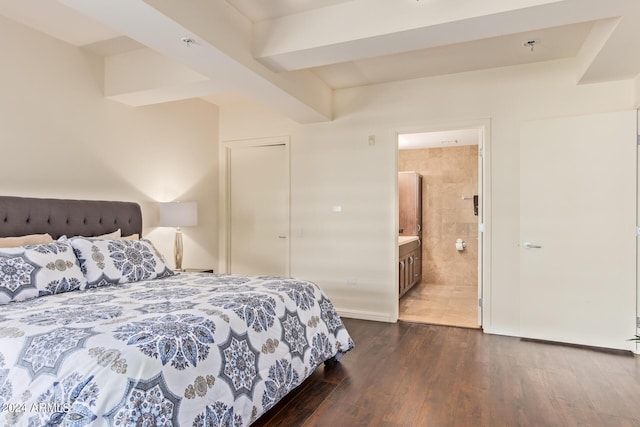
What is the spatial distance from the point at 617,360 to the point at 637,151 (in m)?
1.79

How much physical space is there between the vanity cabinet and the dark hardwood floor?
1479 millimetres

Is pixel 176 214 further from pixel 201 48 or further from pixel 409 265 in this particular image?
pixel 409 265

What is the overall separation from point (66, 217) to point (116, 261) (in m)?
0.69

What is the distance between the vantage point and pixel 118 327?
1701 mm

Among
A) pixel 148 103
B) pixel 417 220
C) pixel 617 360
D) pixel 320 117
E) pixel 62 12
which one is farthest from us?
pixel 417 220

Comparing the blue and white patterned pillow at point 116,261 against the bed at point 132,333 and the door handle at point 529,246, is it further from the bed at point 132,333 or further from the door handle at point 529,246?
the door handle at point 529,246

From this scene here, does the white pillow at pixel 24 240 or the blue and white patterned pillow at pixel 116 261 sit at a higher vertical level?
the white pillow at pixel 24 240

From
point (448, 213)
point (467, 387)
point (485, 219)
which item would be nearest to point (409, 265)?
point (448, 213)

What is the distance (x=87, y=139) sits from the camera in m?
3.43

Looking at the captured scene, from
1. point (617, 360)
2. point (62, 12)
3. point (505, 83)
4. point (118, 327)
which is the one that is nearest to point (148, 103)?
point (62, 12)

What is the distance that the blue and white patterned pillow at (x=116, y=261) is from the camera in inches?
106

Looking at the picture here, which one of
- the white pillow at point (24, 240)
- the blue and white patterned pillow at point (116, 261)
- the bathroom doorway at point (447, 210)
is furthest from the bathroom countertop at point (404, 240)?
the white pillow at point (24, 240)

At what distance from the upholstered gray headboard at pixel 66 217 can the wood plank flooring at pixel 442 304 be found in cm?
316

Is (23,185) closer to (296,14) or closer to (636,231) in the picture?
(296,14)
